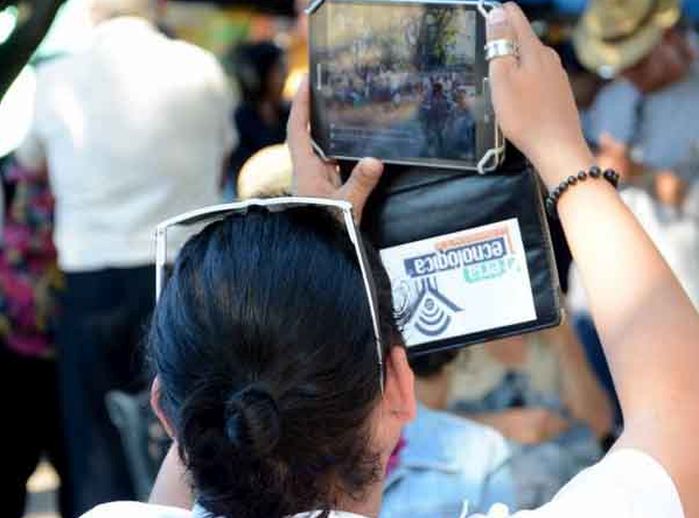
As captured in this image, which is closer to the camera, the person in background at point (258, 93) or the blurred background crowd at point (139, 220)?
the blurred background crowd at point (139, 220)

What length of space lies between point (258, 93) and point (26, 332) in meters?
2.35

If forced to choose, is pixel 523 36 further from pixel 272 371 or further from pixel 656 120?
pixel 656 120

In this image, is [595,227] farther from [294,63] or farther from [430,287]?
[294,63]

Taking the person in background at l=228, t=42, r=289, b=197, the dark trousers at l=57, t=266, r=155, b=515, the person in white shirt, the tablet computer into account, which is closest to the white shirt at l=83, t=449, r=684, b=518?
the person in white shirt

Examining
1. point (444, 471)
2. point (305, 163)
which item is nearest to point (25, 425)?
point (444, 471)

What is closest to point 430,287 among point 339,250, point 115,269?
point 339,250

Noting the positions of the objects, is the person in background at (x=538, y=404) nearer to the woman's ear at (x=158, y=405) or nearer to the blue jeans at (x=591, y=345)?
the blue jeans at (x=591, y=345)

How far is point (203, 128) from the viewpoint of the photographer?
13.2 ft

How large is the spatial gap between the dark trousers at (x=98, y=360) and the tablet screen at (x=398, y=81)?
2332 mm

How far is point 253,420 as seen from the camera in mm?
1295

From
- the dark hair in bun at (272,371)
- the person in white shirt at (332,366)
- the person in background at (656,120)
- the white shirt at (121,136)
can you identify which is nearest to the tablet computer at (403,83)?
the person in white shirt at (332,366)

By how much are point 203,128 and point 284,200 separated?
8.71 feet

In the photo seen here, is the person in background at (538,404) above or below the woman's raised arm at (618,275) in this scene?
below

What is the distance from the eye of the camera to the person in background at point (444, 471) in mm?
2420
